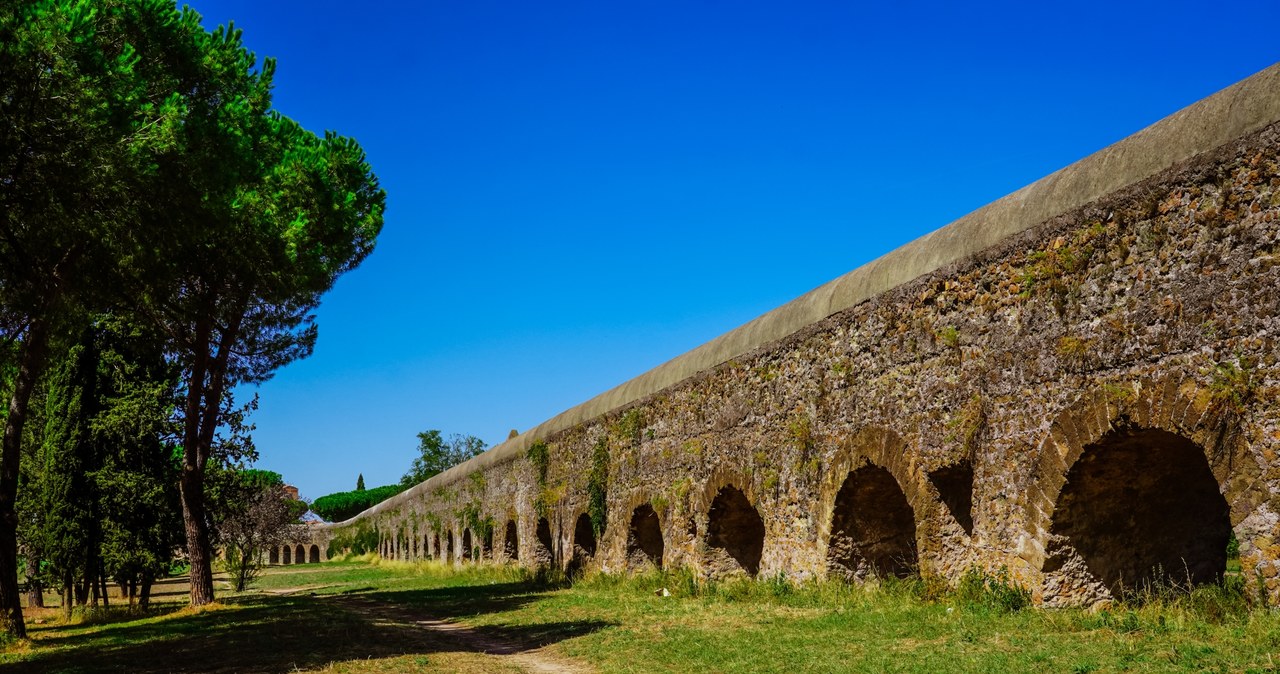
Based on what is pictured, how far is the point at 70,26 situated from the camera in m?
7.68

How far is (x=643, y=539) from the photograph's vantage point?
15.1m

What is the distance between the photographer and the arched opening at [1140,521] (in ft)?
22.6

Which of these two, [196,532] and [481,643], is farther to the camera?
[196,532]

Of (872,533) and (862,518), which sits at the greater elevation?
(862,518)

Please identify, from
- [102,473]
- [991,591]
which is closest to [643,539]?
[991,591]

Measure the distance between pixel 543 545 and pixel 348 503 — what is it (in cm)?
6102

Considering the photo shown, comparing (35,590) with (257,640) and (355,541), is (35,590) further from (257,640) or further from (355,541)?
(355,541)

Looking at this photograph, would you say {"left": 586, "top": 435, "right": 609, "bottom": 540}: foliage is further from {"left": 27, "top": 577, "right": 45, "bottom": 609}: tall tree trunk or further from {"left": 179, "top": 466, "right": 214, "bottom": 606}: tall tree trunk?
{"left": 27, "top": 577, "right": 45, "bottom": 609}: tall tree trunk

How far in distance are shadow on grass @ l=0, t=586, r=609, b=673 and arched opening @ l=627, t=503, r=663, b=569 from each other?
1.98 metres

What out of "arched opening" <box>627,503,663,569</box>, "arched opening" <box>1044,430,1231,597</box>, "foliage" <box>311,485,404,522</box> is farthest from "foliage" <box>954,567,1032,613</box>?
"foliage" <box>311,485,404,522</box>

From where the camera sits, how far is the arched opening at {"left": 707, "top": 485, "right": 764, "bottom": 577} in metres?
12.4

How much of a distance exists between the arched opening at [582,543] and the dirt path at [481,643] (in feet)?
11.0

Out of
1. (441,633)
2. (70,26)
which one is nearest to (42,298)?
(70,26)

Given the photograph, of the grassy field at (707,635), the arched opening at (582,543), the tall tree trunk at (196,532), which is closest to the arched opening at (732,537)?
the grassy field at (707,635)
